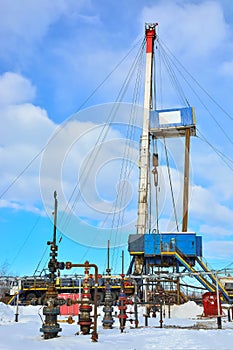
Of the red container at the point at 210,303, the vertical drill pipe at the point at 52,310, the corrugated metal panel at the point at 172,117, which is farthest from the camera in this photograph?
the corrugated metal panel at the point at 172,117

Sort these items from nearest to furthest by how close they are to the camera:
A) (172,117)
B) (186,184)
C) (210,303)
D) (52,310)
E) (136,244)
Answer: (52,310)
(210,303)
(136,244)
(186,184)
(172,117)

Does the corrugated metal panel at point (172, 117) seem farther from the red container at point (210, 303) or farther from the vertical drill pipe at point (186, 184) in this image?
the red container at point (210, 303)

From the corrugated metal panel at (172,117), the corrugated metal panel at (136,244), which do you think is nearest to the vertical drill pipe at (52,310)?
the corrugated metal panel at (136,244)

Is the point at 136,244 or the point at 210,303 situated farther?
the point at 136,244

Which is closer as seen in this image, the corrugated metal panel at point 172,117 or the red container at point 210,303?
the red container at point 210,303

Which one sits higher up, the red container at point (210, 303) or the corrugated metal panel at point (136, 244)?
the corrugated metal panel at point (136, 244)

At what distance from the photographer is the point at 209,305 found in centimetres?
2130

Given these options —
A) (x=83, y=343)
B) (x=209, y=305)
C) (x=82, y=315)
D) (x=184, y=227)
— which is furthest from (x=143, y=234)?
(x=83, y=343)

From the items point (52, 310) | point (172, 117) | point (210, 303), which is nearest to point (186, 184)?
point (172, 117)

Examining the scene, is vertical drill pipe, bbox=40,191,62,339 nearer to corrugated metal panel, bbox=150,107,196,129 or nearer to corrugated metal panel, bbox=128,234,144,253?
corrugated metal panel, bbox=128,234,144,253

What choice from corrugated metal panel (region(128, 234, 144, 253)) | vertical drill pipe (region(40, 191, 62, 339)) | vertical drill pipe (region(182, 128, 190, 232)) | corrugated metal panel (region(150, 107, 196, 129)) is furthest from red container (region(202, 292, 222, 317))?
corrugated metal panel (region(150, 107, 196, 129))

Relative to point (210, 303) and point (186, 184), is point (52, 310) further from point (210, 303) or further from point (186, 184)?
point (186, 184)

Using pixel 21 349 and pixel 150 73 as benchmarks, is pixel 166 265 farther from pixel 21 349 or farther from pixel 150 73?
pixel 21 349

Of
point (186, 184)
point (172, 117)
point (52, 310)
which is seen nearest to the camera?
point (52, 310)
